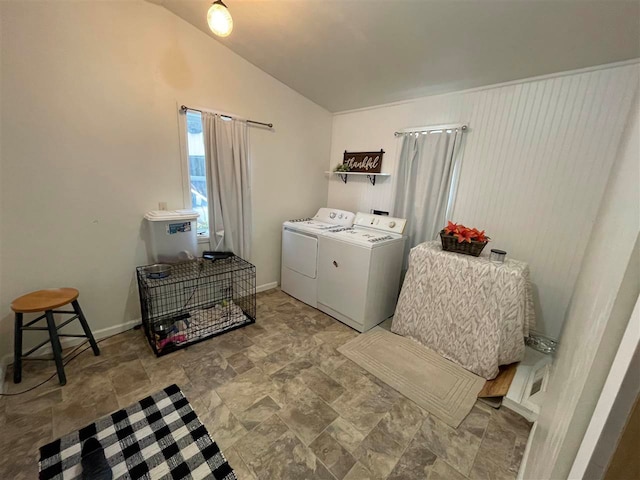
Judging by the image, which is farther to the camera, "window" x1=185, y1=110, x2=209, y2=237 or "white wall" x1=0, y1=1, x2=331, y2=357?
"window" x1=185, y1=110, x2=209, y2=237

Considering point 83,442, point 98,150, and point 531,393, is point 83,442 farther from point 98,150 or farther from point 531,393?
point 531,393

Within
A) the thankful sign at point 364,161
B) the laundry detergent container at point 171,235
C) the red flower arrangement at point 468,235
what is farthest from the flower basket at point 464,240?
the laundry detergent container at point 171,235

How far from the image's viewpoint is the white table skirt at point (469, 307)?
6.09 feet

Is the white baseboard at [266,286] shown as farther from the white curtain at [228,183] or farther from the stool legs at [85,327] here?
the stool legs at [85,327]

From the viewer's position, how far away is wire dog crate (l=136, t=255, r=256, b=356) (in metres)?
2.21

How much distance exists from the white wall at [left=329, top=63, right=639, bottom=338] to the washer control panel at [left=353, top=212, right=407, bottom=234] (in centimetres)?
57

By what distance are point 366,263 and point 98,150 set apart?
236 cm

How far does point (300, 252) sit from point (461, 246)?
5.31ft

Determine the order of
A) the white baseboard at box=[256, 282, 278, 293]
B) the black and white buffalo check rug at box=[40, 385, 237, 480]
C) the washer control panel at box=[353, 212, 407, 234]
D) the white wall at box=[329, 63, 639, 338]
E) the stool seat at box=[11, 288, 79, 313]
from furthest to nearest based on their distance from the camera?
the white baseboard at box=[256, 282, 278, 293] < the washer control panel at box=[353, 212, 407, 234] < the white wall at box=[329, 63, 639, 338] < the stool seat at box=[11, 288, 79, 313] < the black and white buffalo check rug at box=[40, 385, 237, 480]

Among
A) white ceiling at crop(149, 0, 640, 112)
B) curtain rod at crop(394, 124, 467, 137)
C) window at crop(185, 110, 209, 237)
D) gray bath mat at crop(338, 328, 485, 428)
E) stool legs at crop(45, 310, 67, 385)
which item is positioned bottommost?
gray bath mat at crop(338, 328, 485, 428)

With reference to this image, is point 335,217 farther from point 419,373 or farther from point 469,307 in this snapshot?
point 419,373

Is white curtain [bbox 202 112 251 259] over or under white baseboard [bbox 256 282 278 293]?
over

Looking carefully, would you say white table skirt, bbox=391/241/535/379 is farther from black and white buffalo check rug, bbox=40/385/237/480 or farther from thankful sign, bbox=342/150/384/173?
black and white buffalo check rug, bbox=40/385/237/480

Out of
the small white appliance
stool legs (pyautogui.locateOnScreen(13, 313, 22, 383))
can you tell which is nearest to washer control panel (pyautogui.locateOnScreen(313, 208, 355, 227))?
the small white appliance
